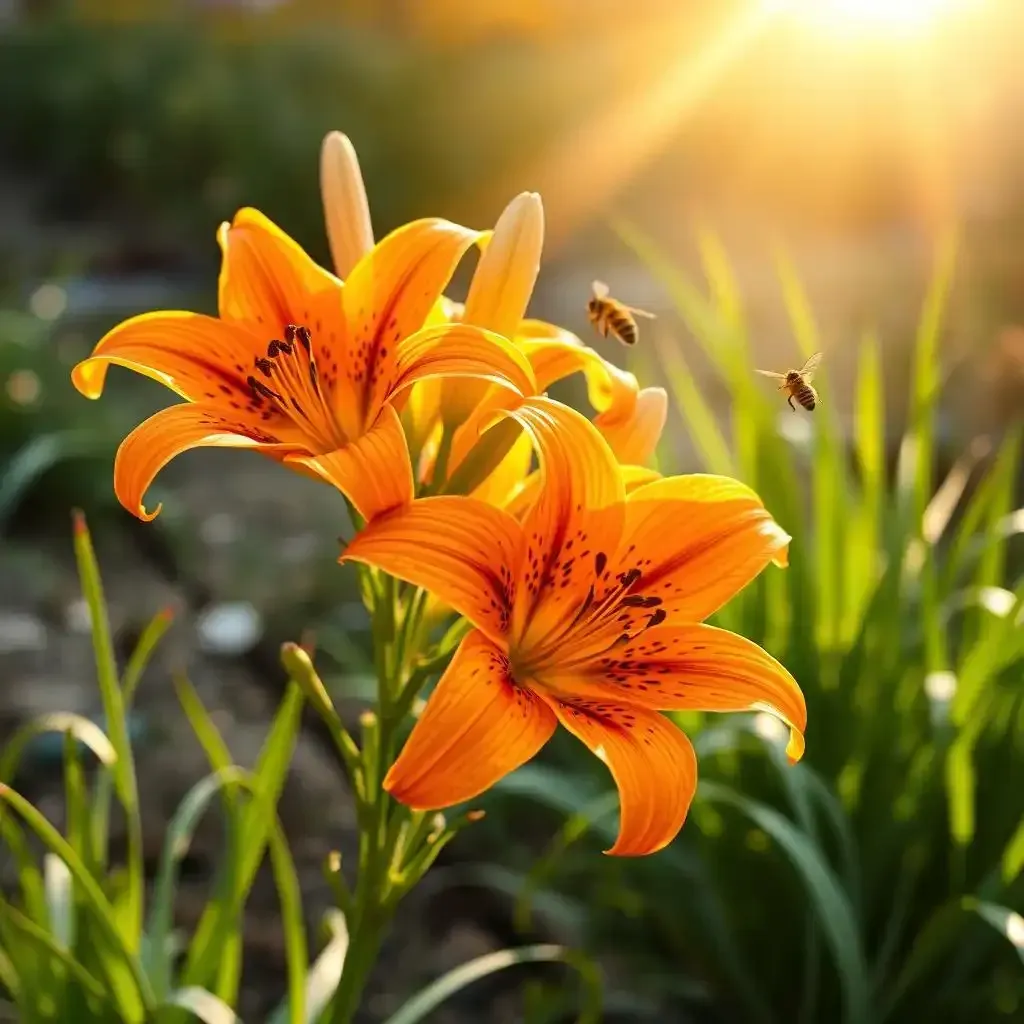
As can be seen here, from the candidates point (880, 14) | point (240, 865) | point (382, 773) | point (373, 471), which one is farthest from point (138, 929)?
point (880, 14)

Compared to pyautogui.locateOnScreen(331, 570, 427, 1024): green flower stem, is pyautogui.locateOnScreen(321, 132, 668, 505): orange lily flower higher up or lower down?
higher up

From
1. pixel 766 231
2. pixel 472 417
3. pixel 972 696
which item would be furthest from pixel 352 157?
pixel 766 231

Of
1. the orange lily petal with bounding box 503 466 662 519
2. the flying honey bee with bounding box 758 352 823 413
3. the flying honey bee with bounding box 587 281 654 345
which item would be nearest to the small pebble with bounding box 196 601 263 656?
the flying honey bee with bounding box 587 281 654 345

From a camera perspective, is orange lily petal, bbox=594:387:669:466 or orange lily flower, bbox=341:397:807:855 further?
orange lily petal, bbox=594:387:669:466

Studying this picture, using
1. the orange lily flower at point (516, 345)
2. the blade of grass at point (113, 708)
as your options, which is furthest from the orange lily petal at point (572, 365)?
the blade of grass at point (113, 708)

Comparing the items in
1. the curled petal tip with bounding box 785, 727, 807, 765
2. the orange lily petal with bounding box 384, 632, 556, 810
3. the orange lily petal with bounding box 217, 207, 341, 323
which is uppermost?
the orange lily petal with bounding box 217, 207, 341, 323

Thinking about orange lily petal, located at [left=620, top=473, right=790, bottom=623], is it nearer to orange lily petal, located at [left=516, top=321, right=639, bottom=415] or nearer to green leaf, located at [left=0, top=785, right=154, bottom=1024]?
orange lily petal, located at [left=516, top=321, right=639, bottom=415]

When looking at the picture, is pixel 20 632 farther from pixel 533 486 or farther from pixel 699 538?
pixel 699 538
